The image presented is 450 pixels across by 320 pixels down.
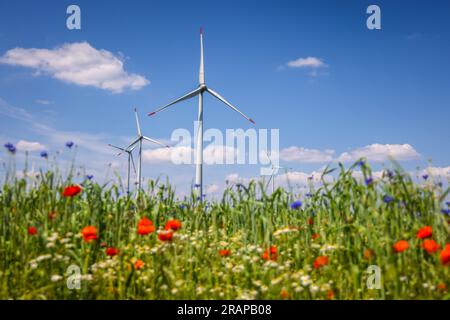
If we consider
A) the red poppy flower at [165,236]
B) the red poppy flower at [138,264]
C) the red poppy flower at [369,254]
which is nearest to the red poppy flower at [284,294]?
the red poppy flower at [369,254]

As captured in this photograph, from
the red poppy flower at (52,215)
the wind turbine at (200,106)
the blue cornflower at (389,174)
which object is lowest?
the red poppy flower at (52,215)

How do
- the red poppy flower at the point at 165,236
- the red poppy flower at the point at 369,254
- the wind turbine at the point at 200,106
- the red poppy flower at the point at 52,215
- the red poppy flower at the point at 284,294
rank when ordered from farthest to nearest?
the wind turbine at the point at 200,106 → the red poppy flower at the point at 52,215 → the red poppy flower at the point at 165,236 → the red poppy flower at the point at 369,254 → the red poppy flower at the point at 284,294

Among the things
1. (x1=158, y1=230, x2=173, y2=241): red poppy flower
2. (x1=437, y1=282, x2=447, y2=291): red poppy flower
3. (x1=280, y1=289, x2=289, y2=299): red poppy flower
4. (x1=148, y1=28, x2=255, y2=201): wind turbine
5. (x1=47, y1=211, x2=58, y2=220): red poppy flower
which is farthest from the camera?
(x1=148, y1=28, x2=255, y2=201): wind turbine

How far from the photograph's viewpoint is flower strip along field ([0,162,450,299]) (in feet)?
16.9

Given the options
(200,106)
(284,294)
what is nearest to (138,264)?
(284,294)

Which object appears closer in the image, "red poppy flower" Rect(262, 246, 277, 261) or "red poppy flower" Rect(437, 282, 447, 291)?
"red poppy flower" Rect(437, 282, 447, 291)

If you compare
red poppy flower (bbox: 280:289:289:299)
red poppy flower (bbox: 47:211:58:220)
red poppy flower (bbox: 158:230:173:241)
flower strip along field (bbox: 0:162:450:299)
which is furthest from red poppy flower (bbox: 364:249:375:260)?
red poppy flower (bbox: 47:211:58:220)

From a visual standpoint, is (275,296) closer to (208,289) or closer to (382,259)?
(208,289)

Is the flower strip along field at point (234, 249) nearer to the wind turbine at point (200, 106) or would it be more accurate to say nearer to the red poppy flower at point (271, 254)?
the red poppy flower at point (271, 254)

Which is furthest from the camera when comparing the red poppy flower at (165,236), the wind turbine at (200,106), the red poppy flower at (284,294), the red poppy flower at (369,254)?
the wind turbine at (200,106)

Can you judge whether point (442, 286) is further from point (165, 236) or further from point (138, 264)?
point (138, 264)

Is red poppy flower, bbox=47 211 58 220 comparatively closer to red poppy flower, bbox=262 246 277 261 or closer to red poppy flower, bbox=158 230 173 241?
red poppy flower, bbox=158 230 173 241

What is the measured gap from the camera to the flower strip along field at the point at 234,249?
5141 mm

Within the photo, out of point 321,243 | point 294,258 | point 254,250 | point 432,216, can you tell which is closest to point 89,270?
point 254,250
